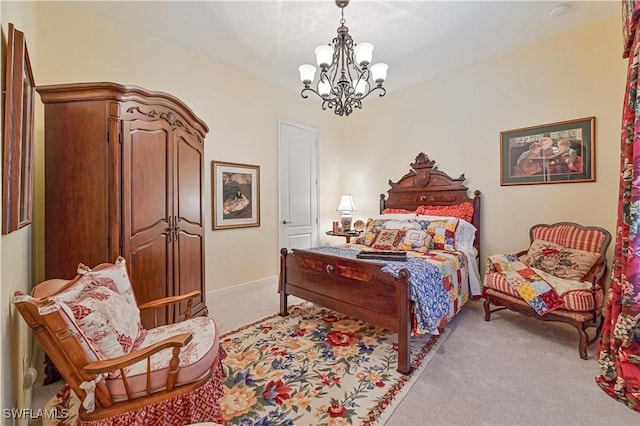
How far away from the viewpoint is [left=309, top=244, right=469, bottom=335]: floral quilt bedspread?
2.15 m

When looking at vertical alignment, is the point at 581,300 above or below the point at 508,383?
above

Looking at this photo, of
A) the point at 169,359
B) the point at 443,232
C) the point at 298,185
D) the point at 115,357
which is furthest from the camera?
the point at 298,185

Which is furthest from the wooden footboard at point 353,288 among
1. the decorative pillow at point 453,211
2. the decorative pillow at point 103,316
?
the decorative pillow at point 453,211

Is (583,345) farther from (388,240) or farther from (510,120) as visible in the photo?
(510,120)

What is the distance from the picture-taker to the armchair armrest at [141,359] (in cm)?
119

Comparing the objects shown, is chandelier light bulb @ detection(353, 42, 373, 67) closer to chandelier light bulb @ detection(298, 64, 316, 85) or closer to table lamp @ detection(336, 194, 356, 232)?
chandelier light bulb @ detection(298, 64, 316, 85)

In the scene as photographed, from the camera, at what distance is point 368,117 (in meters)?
4.89

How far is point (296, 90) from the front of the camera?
448 centimetres

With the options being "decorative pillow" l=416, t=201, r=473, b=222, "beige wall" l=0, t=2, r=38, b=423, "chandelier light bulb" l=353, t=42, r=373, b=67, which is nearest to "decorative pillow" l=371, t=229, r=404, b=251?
"decorative pillow" l=416, t=201, r=473, b=222

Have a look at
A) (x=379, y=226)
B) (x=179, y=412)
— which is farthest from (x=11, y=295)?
(x=379, y=226)

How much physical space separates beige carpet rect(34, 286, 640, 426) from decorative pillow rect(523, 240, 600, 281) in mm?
571

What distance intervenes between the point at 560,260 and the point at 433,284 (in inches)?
51.1

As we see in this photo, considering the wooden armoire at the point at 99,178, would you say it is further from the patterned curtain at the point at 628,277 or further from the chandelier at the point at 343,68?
the patterned curtain at the point at 628,277

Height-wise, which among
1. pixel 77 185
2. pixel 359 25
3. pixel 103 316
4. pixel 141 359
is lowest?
pixel 141 359
